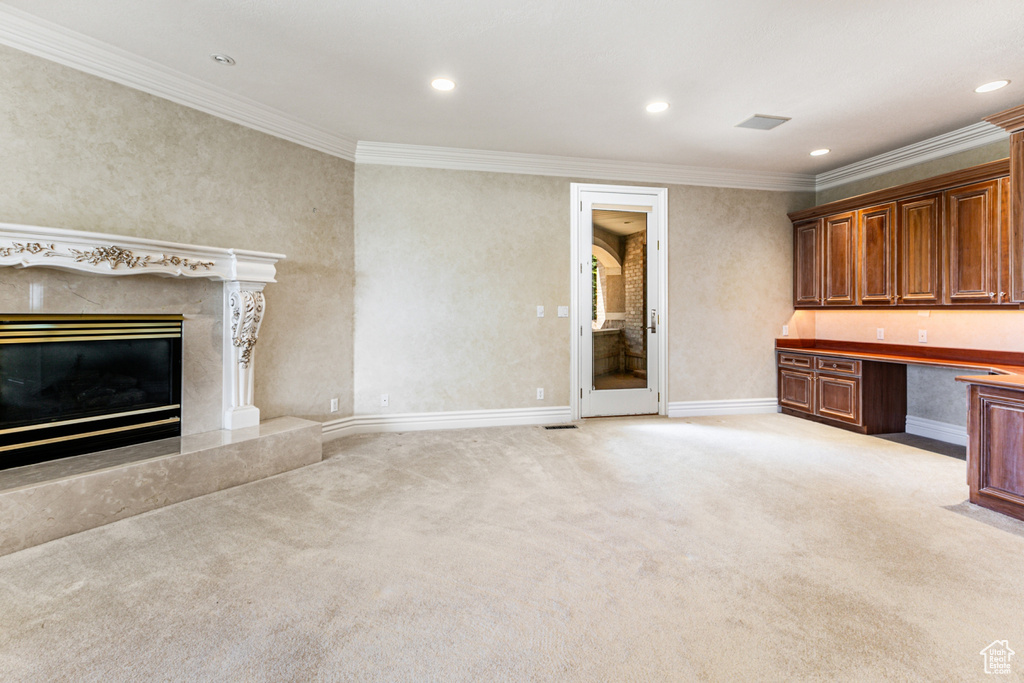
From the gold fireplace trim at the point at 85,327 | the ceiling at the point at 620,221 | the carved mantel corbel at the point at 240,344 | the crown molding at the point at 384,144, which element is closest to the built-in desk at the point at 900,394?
the crown molding at the point at 384,144

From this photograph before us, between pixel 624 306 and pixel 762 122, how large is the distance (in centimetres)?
214

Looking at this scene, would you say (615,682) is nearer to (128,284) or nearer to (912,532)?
(912,532)

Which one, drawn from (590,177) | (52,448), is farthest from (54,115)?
(590,177)

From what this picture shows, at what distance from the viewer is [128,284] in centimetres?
310

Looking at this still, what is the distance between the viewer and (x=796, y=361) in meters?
5.47

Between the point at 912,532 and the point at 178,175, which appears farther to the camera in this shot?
the point at 178,175

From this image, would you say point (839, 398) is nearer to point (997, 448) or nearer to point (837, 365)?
point (837, 365)

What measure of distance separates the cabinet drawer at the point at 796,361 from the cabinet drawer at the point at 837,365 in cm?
9

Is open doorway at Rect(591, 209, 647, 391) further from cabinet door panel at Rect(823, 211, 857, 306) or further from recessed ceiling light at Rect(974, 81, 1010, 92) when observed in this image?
recessed ceiling light at Rect(974, 81, 1010, 92)

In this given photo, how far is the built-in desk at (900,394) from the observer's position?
2.74 meters

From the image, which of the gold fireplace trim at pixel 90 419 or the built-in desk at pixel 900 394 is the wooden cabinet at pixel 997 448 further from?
the gold fireplace trim at pixel 90 419

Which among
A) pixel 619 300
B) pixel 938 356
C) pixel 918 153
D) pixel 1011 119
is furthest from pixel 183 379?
pixel 918 153

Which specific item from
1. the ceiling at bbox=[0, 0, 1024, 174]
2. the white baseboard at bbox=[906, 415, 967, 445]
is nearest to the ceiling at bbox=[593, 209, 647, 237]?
the ceiling at bbox=[0, 0, 1024, 174]

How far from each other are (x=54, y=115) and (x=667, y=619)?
13.4 feet
